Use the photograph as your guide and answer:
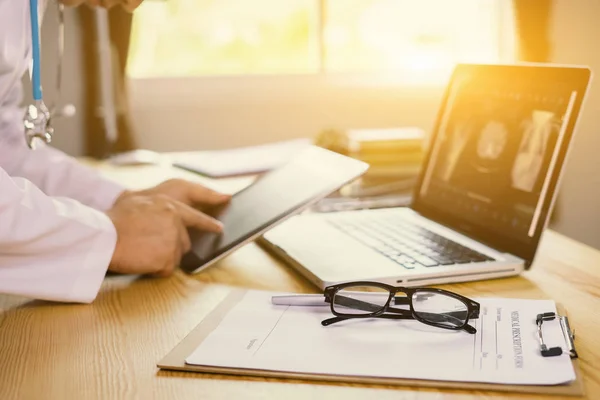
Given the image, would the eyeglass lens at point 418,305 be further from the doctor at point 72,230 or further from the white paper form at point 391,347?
the doctor at point 72,230

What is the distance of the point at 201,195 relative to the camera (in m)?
1.16

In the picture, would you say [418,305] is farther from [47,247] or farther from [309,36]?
[309,36]

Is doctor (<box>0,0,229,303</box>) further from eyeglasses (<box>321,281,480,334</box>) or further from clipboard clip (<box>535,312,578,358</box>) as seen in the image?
clipboard clip (<box>535,312,578,358</box>)

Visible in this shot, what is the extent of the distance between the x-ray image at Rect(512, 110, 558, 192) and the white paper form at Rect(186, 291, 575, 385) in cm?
24

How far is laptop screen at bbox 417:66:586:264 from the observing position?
0.96m

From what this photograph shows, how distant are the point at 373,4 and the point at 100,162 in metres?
1.93

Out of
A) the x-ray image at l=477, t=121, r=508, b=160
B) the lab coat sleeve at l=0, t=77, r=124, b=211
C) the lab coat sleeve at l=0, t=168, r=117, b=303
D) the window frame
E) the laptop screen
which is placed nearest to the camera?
the lab coat sleeve at l=0, t=168, r=117, b=303

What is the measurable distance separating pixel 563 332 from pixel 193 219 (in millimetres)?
521

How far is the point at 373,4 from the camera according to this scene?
3621 millimetres

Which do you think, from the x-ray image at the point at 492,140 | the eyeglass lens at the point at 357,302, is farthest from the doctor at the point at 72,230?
the x-ray image at the point at 492,140

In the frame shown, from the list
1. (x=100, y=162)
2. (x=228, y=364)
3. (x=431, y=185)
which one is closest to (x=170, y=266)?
(x=228, y=364)

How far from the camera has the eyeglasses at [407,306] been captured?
721mm

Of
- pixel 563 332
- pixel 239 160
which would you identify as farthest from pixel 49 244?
pixel 239 160

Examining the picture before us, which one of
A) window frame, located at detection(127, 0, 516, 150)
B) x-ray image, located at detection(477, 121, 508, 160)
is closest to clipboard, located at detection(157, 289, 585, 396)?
x-ray image, located at detection(477, 121, 508, 160)
